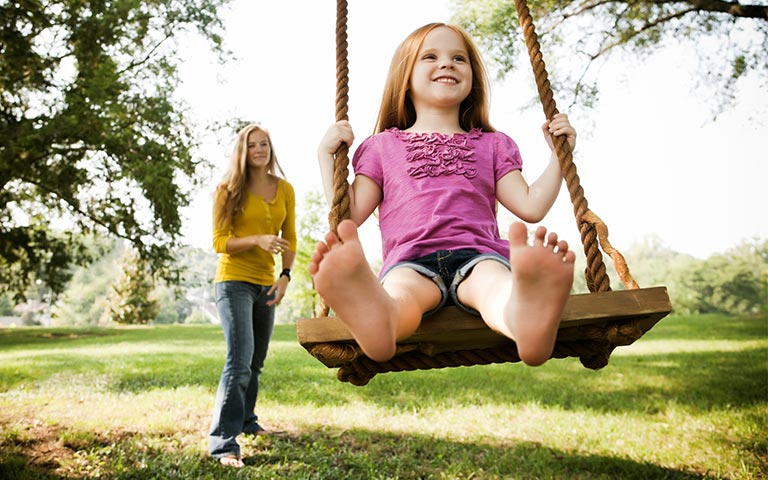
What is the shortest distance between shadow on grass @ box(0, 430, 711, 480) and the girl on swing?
64.9 inches

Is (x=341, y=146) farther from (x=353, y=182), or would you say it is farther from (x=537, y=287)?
(x=537, y=287)

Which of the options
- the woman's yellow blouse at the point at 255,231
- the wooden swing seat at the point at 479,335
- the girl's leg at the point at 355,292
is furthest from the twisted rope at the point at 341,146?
the woman's yellow blouse at the point at 255,231

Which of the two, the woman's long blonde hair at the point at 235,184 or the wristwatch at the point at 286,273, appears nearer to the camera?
the woman's long blonde hair at the point at 235,184

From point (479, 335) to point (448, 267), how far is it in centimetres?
27

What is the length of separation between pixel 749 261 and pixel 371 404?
3735cm

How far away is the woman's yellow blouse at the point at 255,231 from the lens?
330 centimetres

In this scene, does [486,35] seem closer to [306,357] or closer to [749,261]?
[306,357]

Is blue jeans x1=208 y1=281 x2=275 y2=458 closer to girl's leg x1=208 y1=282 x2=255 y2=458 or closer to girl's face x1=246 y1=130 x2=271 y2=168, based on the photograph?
girl's leg x1=208 y1=282 x2=255 y2=458

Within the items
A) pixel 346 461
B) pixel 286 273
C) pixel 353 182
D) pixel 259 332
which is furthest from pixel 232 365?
pixel 353 182

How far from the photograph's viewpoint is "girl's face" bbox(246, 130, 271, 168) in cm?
349

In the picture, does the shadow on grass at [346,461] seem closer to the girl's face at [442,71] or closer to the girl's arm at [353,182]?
the girl's arm at [353,182]

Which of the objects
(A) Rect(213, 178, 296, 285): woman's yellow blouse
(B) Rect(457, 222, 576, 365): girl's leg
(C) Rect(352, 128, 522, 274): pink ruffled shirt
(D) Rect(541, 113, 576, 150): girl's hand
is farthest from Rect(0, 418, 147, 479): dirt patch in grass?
(D) Rect(541, 113, 576, 150): girl's hand

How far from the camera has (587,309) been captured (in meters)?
1.44

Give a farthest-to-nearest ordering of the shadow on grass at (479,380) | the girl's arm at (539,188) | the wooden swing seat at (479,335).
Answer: the shadow on grass at (479,380), the girl's arm at (539,188), the wooden swing seat at (479,335)
